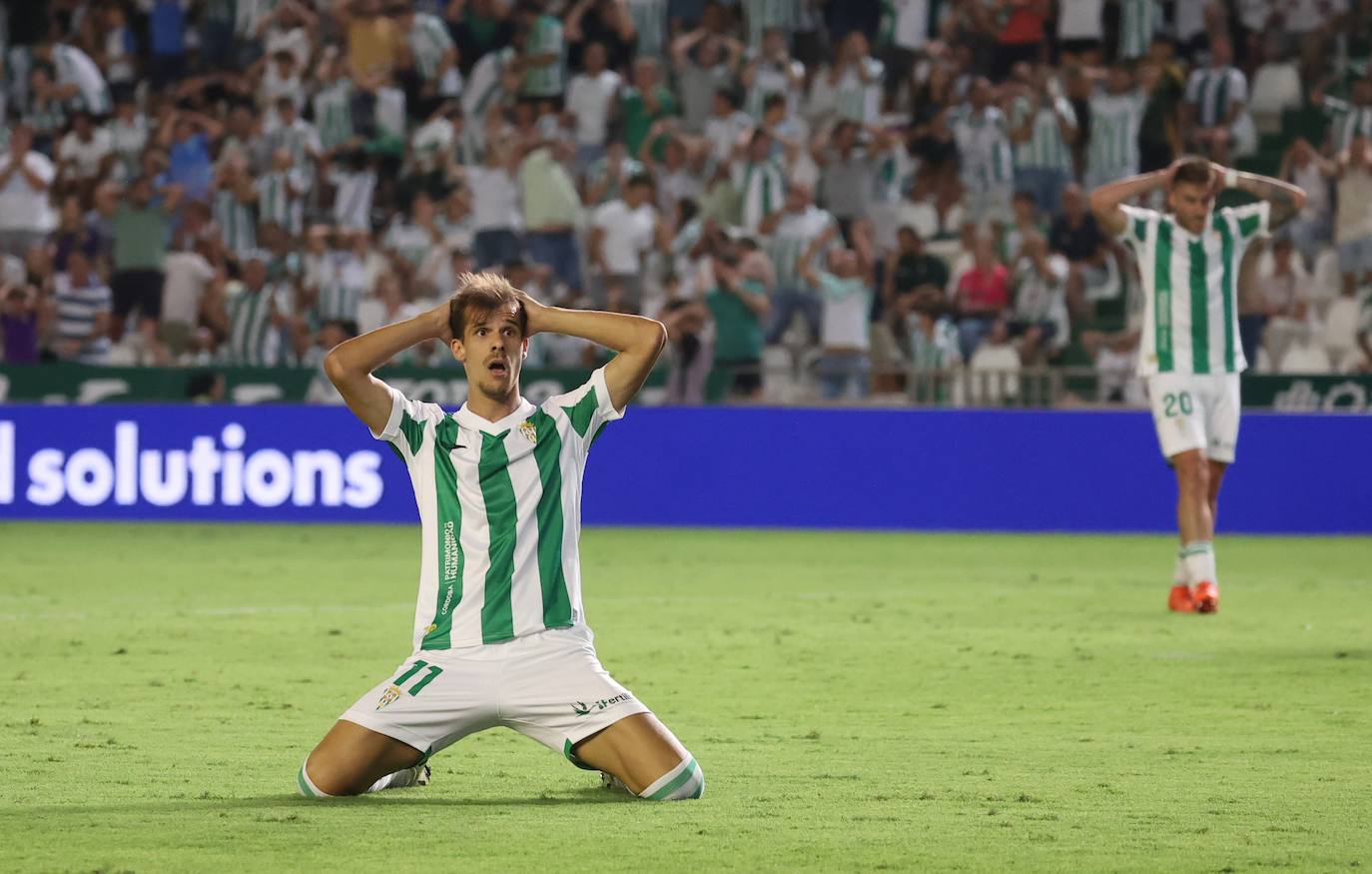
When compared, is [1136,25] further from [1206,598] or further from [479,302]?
[479,302]

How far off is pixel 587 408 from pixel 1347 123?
15908 millimetres

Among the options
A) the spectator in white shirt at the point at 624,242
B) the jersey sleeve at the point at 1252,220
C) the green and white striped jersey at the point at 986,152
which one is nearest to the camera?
the jersey sleeve at the point at 1252,220

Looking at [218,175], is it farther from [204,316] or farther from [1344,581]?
[1344,581]

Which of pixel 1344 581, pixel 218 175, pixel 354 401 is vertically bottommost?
pixel 1344 581

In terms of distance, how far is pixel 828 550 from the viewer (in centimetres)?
1614

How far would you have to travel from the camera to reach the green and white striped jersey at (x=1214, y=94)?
21547 mm

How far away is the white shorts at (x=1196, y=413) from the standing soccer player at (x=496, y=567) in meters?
6.00

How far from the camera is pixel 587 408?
664cm

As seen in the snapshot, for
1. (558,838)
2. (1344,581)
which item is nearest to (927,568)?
(1344,581)

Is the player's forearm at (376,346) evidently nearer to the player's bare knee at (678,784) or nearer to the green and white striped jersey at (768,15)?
the player's bare knee at (678,784)

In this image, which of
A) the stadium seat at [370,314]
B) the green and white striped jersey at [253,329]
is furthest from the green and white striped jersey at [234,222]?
the stadium seat at [370,314]

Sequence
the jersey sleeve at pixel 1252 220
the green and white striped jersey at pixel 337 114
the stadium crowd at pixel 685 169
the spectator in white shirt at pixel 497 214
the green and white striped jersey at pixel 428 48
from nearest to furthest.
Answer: the jersey sleeve at pixel 1252 220 < the stadium crowd at pixel 685 169 < the spectator in white shirt at pixel 497 214 < the green and white striped jersey at pixel 337 114 < the green and white striped jersey at pixel 428 48

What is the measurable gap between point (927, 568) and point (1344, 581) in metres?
2.68

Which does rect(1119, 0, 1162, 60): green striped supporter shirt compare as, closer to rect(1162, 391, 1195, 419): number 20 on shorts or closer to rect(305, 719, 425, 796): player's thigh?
rect(1162, 391, 1195, 419): number 20 on shorts
